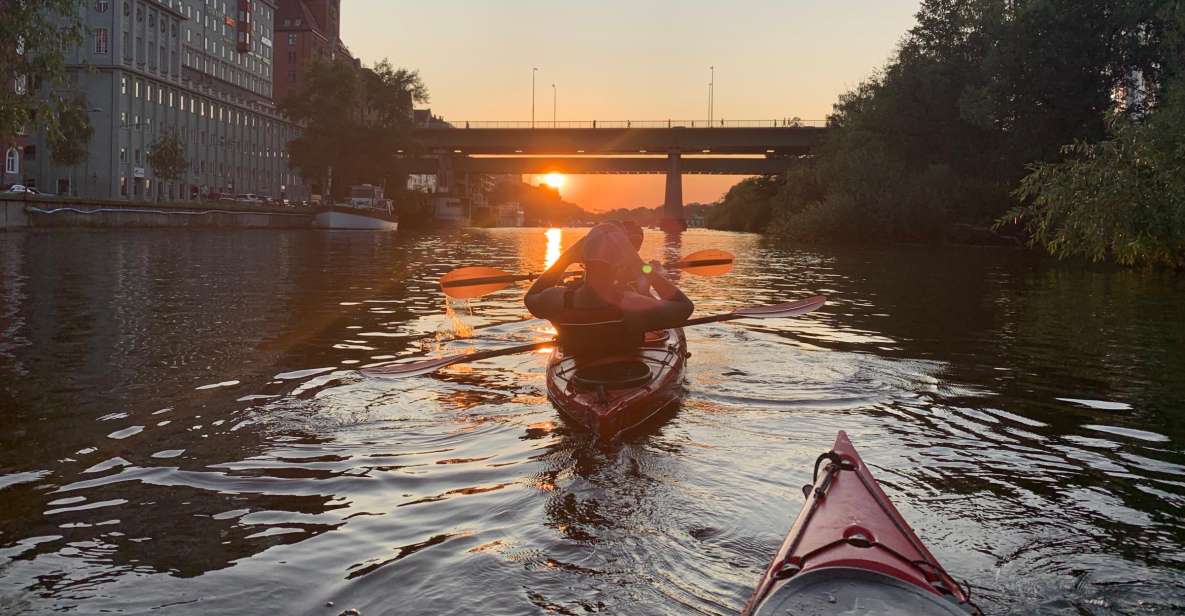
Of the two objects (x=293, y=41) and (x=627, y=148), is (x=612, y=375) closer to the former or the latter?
(x=627, y=148)

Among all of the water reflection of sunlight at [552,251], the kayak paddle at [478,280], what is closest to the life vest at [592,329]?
the kayak paddle at [478,280]

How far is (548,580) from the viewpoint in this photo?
5.31 m

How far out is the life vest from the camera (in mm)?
9078

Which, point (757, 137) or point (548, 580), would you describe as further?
point (757, 137)

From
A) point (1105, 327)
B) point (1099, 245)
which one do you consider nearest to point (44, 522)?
point (1105, 327)

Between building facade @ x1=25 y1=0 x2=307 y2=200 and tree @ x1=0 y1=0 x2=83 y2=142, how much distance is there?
148ft

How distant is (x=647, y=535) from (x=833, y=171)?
6019 centimetres

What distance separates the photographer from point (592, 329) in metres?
9.16

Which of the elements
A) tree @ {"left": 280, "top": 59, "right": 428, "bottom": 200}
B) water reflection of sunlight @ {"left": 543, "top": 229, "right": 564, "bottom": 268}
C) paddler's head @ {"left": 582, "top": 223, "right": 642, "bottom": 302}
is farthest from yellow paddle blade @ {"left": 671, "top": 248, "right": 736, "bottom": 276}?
tree @ {"left": 280, "top": 59, "right": 428, "bottom": 200}

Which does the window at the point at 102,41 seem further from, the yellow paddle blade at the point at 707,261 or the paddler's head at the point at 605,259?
the paddler's head at the point at 605,259

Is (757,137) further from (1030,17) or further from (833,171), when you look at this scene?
(1030,17)

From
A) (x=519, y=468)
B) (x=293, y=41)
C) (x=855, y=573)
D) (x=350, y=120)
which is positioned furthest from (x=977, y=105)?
(x=293, y=41)

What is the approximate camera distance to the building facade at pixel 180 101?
282ft

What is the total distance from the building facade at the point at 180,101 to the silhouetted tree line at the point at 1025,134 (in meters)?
49.5
